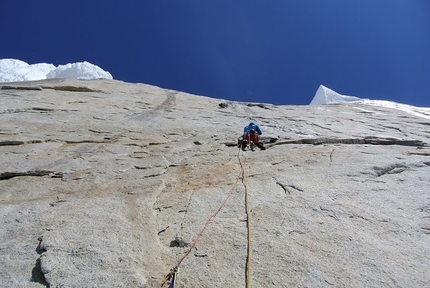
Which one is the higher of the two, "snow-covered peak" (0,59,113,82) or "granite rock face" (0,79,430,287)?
"snow-covered peak" (0,59,113,82)

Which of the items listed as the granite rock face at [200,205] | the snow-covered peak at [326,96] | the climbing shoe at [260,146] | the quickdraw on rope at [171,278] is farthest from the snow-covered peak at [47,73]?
the quickdraw on rope at [171,278]

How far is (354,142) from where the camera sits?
22.2 feet

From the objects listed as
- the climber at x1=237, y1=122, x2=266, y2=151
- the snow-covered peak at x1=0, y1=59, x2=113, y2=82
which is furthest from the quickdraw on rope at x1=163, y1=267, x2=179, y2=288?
the snow-covered peak at x1=0, y1=59, x2=113, y2=82

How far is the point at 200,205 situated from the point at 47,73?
77.7 feet

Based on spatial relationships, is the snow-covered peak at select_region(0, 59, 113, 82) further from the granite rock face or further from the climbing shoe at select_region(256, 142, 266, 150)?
the climbing shoe at select_region(256, 142, 266, 150)

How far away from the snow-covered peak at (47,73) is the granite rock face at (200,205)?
14.7 metres

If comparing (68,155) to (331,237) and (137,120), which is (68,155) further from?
(331,237)

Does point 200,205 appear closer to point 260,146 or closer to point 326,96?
point 260,146

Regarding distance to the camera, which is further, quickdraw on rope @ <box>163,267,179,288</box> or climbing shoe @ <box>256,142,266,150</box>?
climbing shoe @ <box>256,142,266,150</box>

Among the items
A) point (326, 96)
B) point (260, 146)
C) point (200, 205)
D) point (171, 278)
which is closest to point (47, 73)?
point (326, 96)

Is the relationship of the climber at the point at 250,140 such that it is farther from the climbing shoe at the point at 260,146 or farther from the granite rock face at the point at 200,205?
the granite rock face at the point at 200,205

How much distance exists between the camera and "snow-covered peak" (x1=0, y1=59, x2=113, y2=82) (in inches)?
835

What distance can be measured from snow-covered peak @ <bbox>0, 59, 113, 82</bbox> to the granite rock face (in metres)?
14.7

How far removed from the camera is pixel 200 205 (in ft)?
12.9
